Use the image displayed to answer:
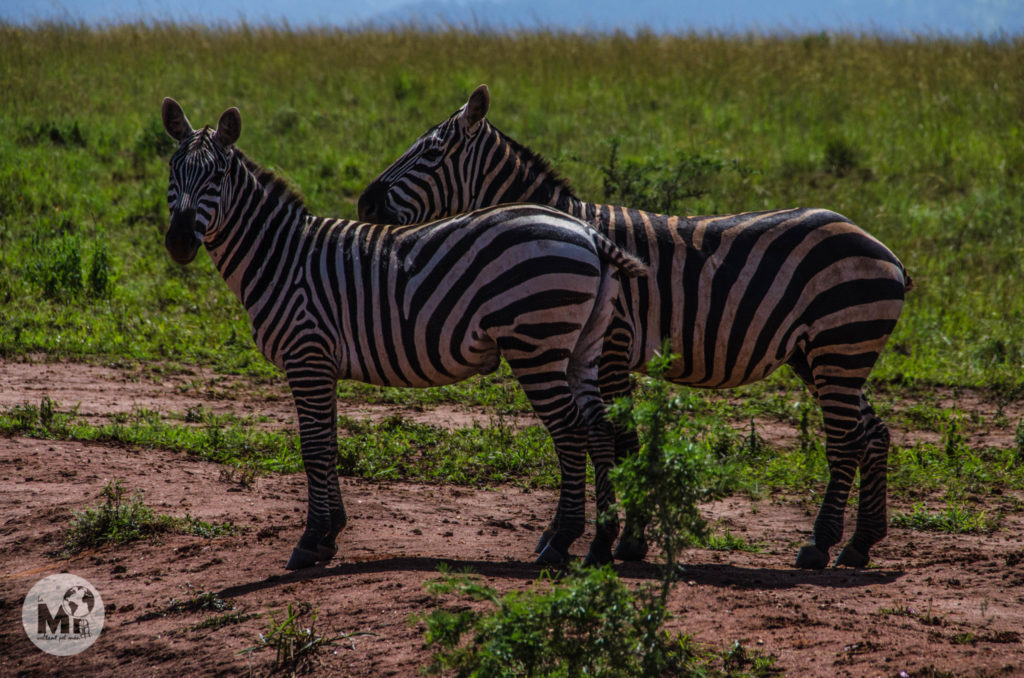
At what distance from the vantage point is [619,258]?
5195 millimetres

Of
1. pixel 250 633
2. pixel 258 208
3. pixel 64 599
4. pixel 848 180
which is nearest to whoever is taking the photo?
pixel 250 633

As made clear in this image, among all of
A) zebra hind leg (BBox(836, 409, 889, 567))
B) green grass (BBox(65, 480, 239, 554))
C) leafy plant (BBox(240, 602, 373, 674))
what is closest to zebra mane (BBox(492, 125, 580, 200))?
zebra hind leg (BBox(836, 409, 889, 567))

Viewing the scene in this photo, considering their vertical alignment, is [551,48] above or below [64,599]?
above

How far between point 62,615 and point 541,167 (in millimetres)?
3879

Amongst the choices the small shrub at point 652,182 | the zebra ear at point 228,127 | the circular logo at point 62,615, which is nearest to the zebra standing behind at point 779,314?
the zebra ear at point 228,127

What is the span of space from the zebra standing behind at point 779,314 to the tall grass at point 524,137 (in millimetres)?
3658

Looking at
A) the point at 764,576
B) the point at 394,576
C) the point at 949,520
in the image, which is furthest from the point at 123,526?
the point at 949,520

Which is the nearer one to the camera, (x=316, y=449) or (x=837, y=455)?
(x=316, y=449)

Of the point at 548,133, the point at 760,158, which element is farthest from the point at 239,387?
the point at 760,158

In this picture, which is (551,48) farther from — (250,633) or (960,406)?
(250,633)

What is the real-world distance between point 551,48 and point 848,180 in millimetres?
7489

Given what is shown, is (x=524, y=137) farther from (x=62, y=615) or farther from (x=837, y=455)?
(x=62, y=615)

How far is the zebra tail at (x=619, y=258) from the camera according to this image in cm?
520

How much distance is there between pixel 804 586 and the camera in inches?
195
